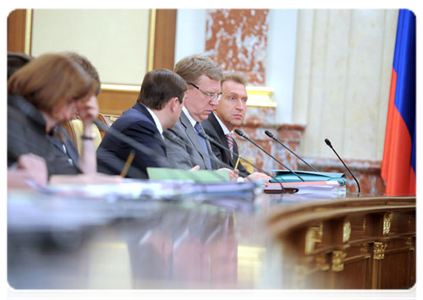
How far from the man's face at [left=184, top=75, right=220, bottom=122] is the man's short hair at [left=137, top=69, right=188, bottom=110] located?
70 cm

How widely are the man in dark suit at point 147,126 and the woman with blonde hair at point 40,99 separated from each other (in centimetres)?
75

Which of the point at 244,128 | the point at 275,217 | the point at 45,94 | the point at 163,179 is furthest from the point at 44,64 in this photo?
the point at 244,128

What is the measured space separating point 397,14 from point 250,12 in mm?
1491

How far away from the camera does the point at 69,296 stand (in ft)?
3.41

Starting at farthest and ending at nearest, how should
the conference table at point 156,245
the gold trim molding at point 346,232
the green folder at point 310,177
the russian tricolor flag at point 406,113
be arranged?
the russian tricolor flag at point 406,113
the green folder at point 310,177
the gold trim molding at point 346,232
the conference table at point 156,245

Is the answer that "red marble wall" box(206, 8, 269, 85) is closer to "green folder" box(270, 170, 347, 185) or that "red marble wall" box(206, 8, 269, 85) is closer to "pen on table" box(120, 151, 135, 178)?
"green folder" box(270, 170, 347, 185)

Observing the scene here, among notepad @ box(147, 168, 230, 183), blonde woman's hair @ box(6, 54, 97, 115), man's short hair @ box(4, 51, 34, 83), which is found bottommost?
notepad @ box(147, 168, 230, 183)

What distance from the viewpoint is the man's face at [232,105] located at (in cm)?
428

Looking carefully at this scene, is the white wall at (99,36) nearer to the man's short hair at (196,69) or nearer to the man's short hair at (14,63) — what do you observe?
the man's short hair at (196,69)

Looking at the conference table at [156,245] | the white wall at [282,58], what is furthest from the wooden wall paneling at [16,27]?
the conference table at [156,245]

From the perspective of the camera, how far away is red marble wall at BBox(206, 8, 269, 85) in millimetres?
6223

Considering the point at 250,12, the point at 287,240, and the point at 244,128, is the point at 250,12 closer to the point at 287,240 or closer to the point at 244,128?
the point at 244,128

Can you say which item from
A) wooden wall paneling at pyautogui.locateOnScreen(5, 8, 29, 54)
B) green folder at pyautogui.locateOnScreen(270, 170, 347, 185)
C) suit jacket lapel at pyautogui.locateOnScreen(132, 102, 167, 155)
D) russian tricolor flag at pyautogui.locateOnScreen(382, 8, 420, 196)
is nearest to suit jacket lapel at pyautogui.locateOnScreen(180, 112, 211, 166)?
green folder at pyautogui.locateOnScreen(270, 170, 347, 185)

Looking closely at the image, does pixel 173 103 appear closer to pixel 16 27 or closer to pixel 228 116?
pixel 228 116
